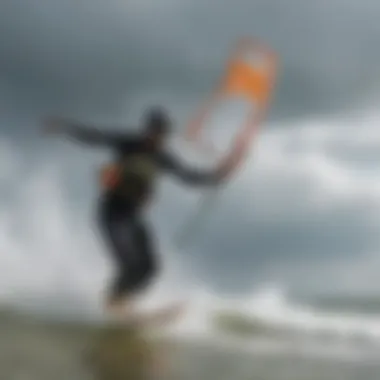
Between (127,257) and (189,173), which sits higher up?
(189,173)

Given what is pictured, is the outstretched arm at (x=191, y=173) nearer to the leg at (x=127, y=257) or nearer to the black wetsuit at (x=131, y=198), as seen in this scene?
the black wetsuit at (x=131, y=198)

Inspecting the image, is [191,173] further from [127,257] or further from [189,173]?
[127,257]

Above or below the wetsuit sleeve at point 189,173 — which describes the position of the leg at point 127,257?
below

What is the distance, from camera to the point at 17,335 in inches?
200

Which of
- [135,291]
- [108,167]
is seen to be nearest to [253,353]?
[135,291]

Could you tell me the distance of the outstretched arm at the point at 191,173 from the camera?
5.02 metres

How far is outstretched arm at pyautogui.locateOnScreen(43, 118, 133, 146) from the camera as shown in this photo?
4.99m

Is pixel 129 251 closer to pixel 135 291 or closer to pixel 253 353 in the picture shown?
pixel 135 291

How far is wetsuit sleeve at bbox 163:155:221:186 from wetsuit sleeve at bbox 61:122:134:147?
15 centimetres

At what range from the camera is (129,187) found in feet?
16.4

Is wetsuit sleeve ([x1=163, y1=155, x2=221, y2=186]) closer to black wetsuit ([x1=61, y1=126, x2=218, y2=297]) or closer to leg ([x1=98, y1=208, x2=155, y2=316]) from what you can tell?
black wetsuit ([x1=61, y1=126, x2=218, y2=297])

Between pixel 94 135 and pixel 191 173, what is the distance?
13.9 inches

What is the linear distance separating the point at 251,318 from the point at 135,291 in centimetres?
50

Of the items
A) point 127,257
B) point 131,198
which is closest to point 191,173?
point 131,198
